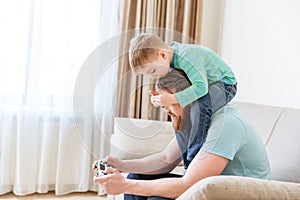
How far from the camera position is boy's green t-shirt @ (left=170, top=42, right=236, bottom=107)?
125cm

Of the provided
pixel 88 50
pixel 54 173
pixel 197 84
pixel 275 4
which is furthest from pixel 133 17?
pixel 197 84

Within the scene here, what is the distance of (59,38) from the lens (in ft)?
9.21

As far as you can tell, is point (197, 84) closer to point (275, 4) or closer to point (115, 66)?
point (115, 66)

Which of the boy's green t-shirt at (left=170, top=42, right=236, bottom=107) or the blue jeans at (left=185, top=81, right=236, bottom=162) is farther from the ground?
the boy's green t-shirt at (left=170, top=42, right=236, bottom=107)

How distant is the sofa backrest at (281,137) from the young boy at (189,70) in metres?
0.45

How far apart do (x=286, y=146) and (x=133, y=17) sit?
1595 mm

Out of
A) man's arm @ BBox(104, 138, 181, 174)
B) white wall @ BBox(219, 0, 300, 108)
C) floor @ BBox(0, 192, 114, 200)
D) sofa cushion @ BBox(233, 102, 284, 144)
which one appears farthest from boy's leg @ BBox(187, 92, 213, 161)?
floor @ BBox(0, 192, 114, 200)

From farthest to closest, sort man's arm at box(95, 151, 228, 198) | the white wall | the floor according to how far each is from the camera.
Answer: the floor → the white wall → man's arm at box(95, 151, 228, 198)

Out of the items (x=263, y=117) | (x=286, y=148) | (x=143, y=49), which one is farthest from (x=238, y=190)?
(x=263, y=117)

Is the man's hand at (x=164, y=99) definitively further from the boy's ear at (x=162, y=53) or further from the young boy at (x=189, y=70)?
the boy's ear at (x=162, y=53)

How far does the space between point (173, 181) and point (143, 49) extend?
15.6 inches

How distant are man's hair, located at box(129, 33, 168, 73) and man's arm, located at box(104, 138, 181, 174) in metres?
0.37

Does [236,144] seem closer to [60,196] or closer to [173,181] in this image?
[173,181]

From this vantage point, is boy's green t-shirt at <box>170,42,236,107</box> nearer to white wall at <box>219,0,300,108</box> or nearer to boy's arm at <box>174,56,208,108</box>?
boy's arm at <box>174,56,208,108</box>
